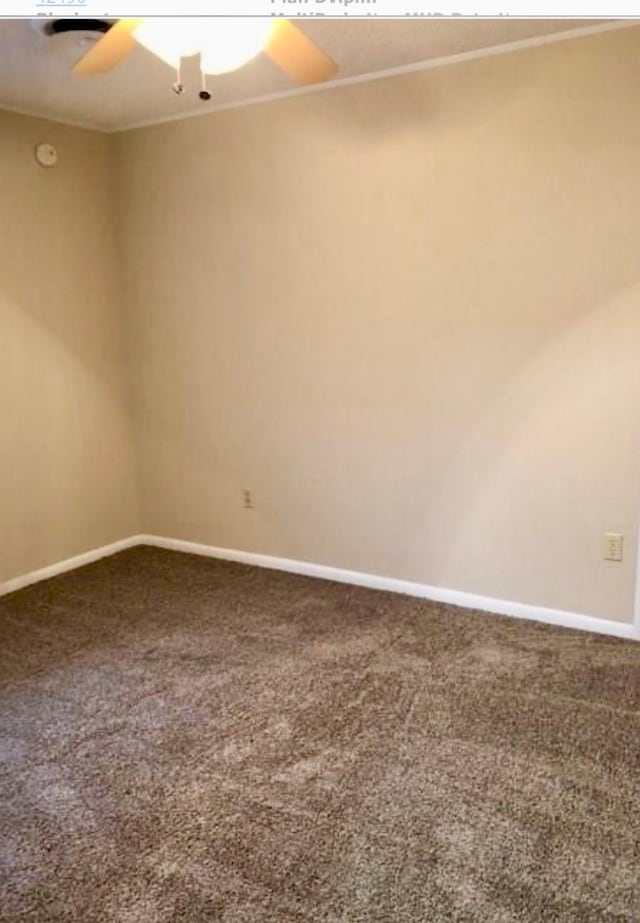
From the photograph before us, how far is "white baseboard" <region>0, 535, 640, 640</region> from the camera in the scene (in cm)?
309

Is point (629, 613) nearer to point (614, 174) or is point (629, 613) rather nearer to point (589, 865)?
point (589, 865)

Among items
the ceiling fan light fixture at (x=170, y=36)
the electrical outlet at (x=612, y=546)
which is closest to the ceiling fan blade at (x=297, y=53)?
the ceiling fan light fixture at (x=170, y=36)

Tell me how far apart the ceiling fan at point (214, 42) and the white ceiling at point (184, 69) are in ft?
1.30

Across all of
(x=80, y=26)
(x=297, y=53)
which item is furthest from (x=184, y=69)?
(x=297, y=53)

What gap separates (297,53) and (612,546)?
84.9 inches

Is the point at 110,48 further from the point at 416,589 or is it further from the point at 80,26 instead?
the point at 416,589

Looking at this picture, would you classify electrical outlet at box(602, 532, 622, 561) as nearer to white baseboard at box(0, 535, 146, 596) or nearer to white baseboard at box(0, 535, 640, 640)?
white baseboard at box(0, 535, 640, 640)

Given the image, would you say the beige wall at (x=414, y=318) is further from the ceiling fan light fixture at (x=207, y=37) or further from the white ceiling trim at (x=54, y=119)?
the ceiling fan light fixture at (x=207, y=37)

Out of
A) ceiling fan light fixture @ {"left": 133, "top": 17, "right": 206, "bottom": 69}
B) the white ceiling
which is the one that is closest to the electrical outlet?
the white ceiling

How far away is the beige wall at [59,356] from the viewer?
3617mm

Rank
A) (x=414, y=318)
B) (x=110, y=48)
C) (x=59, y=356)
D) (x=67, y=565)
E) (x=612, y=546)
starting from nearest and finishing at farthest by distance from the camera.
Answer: (x=110, y=48)
(x=612, y=546)
(x=414, y=318)
(x=59, y=356)
(x=67, y=565)

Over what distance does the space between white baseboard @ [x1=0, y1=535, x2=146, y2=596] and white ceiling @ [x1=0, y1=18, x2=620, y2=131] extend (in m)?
2.29

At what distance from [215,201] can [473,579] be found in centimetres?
227

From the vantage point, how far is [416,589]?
138 inches
